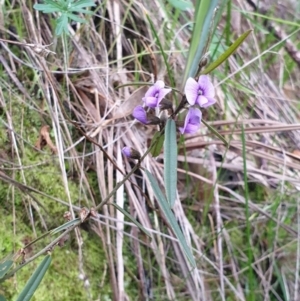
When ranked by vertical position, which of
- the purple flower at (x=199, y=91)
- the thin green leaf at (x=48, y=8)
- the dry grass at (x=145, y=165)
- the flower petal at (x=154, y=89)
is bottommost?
the dry grass at (x=145, y=165)


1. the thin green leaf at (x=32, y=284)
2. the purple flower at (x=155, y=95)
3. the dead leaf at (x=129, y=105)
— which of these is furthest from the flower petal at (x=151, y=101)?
the dead leaf at (x=129, y=105)

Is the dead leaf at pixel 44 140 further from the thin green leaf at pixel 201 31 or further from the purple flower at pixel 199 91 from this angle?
the purple flower at pixel 199 91

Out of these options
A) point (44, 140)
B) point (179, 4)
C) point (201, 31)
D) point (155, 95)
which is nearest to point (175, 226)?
point (155, 95)

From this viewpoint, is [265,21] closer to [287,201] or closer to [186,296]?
[287,201]

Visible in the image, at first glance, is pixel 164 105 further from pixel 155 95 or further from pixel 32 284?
pixel 32 284

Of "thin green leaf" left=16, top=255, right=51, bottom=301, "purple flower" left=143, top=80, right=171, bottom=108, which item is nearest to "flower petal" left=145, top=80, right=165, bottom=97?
"purple flower" left=143, top=80, right=171, bottom=108

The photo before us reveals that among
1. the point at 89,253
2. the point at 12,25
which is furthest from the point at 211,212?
the point at 12,25
